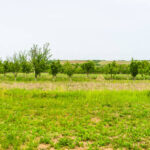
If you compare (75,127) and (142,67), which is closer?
(75,127)

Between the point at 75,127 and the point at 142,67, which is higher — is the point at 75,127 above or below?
below

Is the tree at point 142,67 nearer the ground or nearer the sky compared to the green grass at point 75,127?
nearer the sky

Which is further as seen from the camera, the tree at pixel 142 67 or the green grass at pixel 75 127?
the tree at pixel 142 67

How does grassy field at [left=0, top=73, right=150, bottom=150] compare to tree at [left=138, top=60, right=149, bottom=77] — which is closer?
grassy field at [left=0, top=73, right=150, bottom=150]

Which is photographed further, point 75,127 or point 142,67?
point 142,67

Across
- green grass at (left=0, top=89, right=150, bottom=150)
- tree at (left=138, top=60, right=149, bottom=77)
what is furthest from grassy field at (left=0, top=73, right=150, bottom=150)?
tree at (left=138, top=60, right=149, bottom=77)

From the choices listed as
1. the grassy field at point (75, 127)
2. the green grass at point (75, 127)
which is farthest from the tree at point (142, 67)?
the grassy field at point (75, 127)

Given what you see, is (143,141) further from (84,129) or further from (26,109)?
(26,109)

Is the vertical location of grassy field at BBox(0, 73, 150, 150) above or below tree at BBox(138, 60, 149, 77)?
below

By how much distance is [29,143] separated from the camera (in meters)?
4.43

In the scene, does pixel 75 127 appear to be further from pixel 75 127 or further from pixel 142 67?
pixel 142 67

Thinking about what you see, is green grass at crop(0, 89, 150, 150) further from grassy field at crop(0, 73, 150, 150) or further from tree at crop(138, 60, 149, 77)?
tree at crop(138, 60, 149, 77)

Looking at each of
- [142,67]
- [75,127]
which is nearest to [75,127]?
[75,127]

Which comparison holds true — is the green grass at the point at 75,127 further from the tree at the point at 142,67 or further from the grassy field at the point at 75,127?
the tree at the point at 142,67
